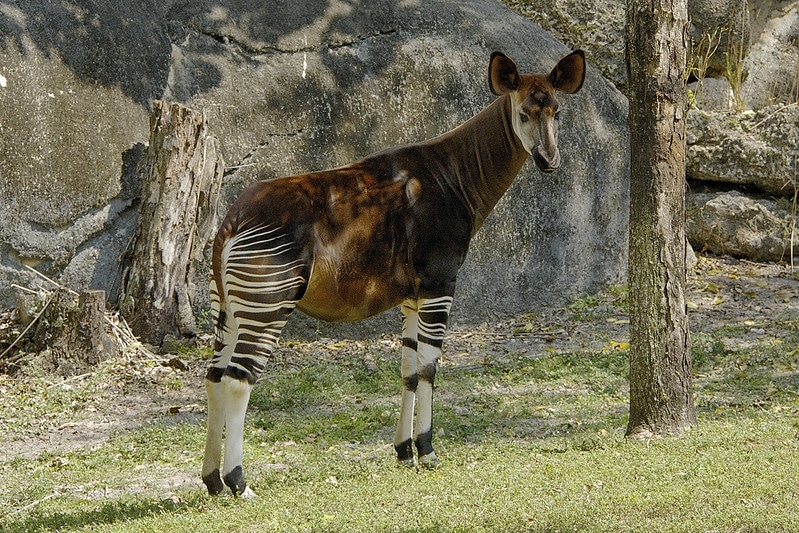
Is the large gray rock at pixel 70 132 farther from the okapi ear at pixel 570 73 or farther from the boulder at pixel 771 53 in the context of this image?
the boulder at pixel 771 53

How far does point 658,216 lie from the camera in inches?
229

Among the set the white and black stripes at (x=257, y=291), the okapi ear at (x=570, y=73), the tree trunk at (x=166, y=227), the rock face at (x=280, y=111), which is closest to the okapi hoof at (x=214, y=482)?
the white and black stripes at (x=257, y=291)

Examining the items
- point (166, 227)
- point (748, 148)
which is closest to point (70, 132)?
point (166, 227)

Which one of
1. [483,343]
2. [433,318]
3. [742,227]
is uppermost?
[742,227]

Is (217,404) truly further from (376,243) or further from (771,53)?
(771,53)

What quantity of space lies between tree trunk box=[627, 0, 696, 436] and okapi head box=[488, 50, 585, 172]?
1.41 feet

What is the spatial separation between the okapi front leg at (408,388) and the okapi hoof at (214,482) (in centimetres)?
110

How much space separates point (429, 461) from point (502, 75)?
224 cm

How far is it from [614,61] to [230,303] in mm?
8641

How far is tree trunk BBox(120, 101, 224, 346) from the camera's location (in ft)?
29.1

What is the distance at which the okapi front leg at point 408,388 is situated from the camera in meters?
5.80

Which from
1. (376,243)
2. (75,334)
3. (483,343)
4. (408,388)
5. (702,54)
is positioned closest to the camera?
(376,243)

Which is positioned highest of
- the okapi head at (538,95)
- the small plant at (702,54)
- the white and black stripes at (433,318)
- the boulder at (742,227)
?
the small plant at (702,54)

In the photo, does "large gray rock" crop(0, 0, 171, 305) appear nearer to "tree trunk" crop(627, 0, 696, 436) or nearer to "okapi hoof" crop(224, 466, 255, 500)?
"okapi hoof" crop(224, 466, 255, 500)
